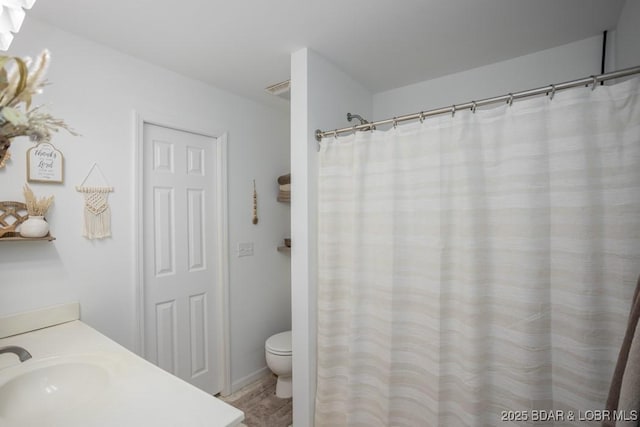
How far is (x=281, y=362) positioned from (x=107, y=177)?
1.69 metres

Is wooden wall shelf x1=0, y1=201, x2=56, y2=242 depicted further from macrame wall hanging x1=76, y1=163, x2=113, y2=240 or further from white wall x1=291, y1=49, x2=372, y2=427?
white wall x1=291, y1=49, x2=372, y2=427

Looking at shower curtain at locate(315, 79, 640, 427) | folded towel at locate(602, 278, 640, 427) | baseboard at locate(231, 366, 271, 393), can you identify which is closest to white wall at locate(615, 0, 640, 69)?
shower curtain at locate(315, 79, 640, 427)

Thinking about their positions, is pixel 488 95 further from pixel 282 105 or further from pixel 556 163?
pixel 282 105

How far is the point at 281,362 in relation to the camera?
224 cm

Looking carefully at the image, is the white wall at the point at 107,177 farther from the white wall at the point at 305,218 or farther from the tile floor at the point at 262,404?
the white wall at the point at 305,218

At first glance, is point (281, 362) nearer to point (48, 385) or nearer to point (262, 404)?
point (262, 404)

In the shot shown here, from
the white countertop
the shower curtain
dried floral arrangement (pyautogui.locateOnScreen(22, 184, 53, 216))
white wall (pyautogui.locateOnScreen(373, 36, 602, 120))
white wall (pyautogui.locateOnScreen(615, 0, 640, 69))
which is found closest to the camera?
the white countertop

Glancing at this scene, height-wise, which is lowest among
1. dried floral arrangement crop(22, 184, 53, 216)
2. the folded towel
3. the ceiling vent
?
the folded towel

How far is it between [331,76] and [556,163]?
1360mm

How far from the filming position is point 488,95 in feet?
6.72

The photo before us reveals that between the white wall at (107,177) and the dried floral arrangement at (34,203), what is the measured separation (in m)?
0.04

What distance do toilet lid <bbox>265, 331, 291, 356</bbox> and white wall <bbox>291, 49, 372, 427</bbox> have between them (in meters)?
0.42

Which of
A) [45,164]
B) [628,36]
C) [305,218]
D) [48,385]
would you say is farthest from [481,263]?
[45,164]

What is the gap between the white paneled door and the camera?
199 cm
